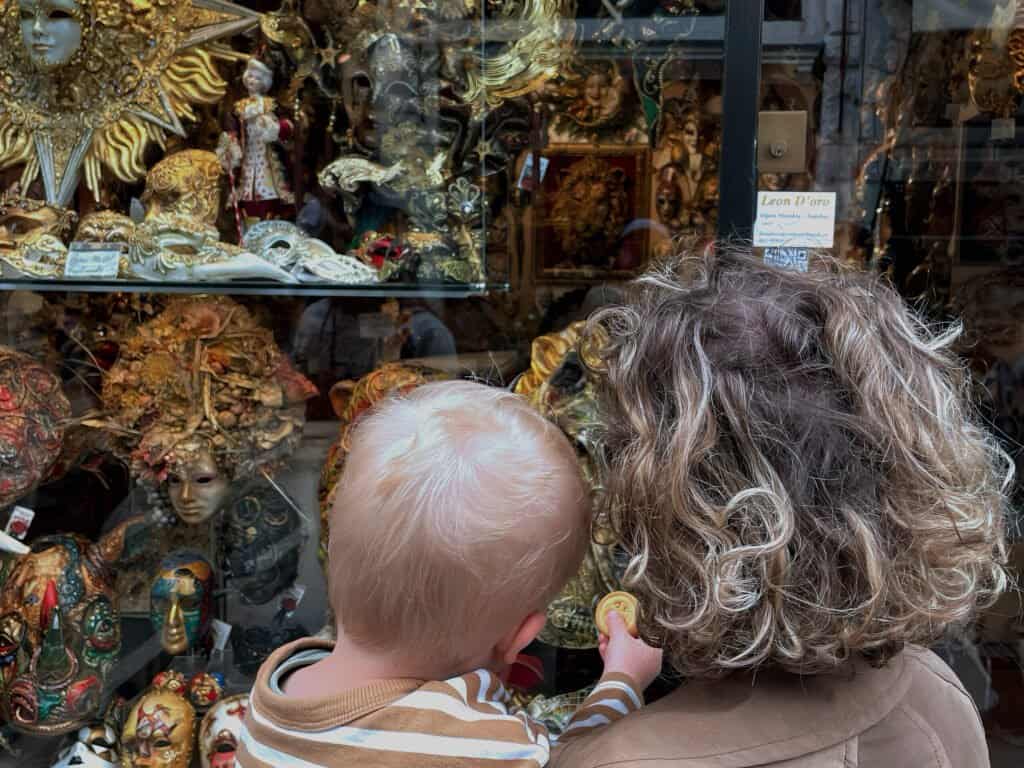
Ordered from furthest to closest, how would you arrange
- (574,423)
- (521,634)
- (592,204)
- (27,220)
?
(592,204), (27,220), (574,423), (521,634)

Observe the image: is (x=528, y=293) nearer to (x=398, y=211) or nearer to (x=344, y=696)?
(x=398, y=211)

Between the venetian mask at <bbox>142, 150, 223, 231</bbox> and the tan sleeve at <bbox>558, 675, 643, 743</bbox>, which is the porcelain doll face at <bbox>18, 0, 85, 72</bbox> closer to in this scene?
the venetian mask at <bbox>142, 150, 223, 231</bbox>

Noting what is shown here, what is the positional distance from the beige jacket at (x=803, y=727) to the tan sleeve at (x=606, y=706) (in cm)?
8

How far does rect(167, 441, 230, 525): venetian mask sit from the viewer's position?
178 centimetres

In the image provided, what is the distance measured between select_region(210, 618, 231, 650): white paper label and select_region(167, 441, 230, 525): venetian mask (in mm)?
192

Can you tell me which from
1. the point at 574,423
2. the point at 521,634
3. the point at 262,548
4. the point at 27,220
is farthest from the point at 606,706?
the point at 27,220

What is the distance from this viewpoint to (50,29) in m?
1.83

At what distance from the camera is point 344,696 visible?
31.1 inches

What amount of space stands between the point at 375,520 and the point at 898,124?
148 cm

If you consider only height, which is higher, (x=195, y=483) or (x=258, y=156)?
(x=258, y=156)

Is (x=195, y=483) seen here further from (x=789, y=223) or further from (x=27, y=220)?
(x=789, y=223)

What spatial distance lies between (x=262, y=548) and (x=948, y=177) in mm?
1447

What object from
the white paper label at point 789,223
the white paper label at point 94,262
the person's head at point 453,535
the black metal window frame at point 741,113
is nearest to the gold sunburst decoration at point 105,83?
the white paper label at point 94,262

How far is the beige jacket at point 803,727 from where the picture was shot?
72 centimetres
